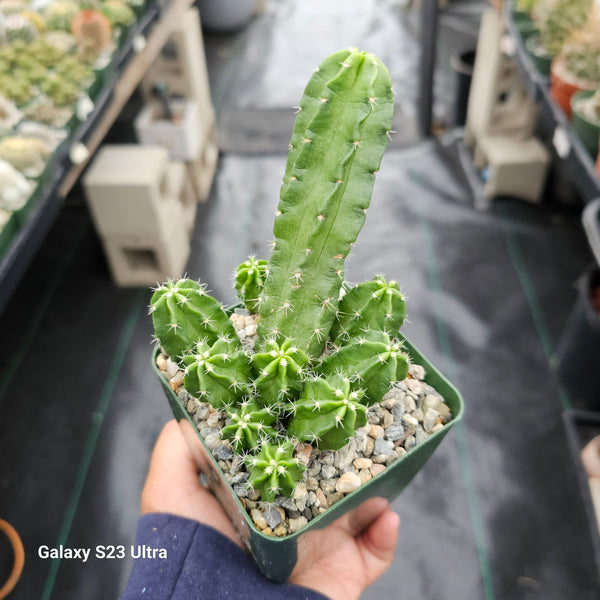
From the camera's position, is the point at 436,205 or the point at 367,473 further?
the point at 436,205

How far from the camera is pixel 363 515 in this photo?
102 centimetres

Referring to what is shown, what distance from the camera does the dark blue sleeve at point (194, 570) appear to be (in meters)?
0.92

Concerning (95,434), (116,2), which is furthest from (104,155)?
(95,434)

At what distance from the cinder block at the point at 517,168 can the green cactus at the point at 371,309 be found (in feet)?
6.88

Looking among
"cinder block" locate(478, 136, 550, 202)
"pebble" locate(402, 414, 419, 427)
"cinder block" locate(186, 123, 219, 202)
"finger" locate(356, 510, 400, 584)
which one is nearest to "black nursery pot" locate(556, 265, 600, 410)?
"cinder block" locate(478, 136, 550, 202)

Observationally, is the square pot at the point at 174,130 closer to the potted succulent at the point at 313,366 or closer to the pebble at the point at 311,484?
the potted succulent at the point at 313,366

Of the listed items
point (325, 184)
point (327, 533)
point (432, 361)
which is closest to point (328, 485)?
point (327, 533)

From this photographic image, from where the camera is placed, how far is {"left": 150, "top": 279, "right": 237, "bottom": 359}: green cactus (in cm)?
81

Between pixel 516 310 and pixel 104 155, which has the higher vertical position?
pixel 104 155

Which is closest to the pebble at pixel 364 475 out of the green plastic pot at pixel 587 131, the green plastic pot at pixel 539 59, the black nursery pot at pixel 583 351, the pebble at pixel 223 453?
the pebble at pixel 223 453

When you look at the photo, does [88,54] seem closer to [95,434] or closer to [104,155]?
[104,155]

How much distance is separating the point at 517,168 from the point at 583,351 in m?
1.19

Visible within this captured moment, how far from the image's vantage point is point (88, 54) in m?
2.20

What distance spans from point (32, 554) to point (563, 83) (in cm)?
252
